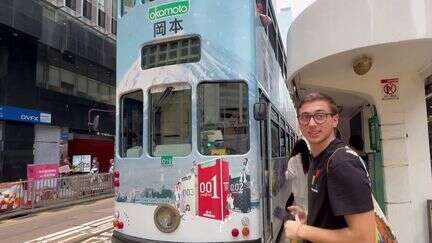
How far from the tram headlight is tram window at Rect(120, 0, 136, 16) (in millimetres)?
2965

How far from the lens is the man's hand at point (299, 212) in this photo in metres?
2.28

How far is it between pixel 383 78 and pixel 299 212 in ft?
12.6

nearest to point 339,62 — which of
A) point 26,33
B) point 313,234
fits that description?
point 313,234

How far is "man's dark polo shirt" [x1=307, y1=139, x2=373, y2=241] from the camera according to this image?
6.26ft

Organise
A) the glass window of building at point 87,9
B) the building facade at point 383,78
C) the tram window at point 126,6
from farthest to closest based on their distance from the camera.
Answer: the glass window of building at point 87,9
the tram window at point 126,6
the building facade at point 383,78

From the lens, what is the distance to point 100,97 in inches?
1208

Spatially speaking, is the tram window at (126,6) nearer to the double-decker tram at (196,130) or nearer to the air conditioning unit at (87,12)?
the double-decker tram at (196,130)

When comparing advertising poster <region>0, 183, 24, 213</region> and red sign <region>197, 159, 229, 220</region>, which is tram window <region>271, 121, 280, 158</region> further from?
advertising poster <region>0, 183, 24, 213</region>

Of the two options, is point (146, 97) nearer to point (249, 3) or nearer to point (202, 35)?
point (202, 35)

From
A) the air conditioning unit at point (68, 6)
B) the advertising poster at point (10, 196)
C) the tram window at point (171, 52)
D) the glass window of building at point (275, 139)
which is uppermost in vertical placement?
the air conditioning unit at point (68, 6)

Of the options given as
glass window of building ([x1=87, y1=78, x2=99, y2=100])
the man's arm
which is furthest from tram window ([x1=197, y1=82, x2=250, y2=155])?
glass window of building ([x1=87, y1=78, x2=99, y2=100])

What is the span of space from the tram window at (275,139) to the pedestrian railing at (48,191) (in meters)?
9.64

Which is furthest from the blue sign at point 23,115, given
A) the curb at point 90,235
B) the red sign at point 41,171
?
the curb at point 90,235

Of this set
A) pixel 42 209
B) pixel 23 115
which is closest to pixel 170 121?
pixel 42 209
